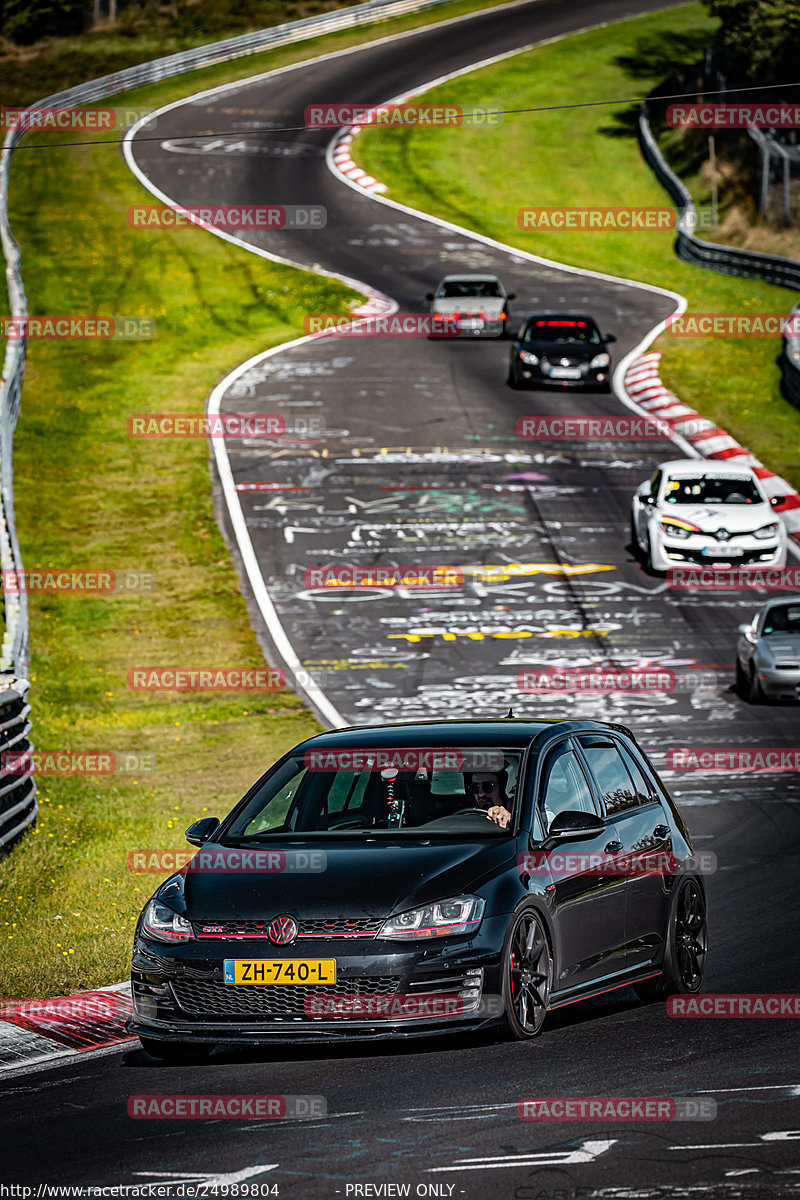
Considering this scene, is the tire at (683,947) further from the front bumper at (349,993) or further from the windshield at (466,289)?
the windshield at (466,289)

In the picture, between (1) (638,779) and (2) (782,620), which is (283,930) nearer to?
(1) (638,779)

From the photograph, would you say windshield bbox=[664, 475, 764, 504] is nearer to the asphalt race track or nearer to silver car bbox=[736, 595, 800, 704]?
the asphalt race track

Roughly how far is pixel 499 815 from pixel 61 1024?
257 cm

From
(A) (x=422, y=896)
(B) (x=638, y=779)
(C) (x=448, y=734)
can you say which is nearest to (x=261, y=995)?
(A) (x=422, y=896)

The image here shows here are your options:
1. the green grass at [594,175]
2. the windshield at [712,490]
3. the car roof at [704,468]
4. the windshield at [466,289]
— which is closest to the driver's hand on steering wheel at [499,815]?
the windshield at [712,490]

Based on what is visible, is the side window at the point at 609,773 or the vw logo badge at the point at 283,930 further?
the side window at the point at 609,773

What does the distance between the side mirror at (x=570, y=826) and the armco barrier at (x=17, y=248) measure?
6.49 m

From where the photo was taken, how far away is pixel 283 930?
7.75 meters

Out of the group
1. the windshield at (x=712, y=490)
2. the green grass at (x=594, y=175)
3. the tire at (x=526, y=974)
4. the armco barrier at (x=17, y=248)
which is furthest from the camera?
the green grass at (x=594, y=175)

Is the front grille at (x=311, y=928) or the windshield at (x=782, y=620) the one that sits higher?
the front grille at (x=311, y=928)

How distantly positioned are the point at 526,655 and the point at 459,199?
36666 millimetres

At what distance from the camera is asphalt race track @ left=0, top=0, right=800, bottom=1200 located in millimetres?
6453

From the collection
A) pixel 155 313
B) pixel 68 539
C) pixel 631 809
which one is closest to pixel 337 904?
pixel 631 809

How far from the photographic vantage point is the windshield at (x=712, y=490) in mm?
26781
